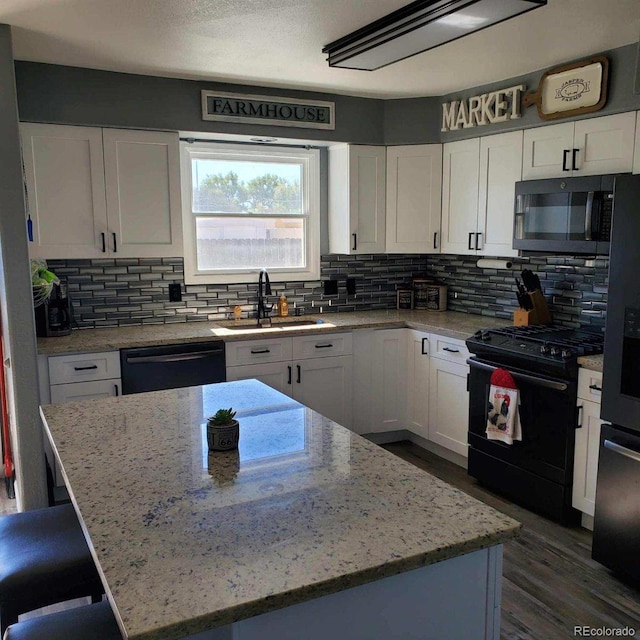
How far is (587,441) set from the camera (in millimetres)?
2941

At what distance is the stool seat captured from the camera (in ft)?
4.38

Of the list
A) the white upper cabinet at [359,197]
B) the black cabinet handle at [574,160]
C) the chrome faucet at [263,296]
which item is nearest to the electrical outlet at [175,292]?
the chrome faucet at [263,296]

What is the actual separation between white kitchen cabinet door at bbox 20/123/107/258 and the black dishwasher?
2.19 feet

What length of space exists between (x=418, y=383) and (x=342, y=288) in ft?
3.19

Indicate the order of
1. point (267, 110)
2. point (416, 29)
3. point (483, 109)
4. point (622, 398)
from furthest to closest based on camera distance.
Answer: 1. point (267, 110)
2. point (483, 109)
3. point (622, 398)
4. point (416, 29)

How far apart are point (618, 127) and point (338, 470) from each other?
244 cm

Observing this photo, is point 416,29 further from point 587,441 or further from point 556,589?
point 556,589

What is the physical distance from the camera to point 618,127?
3.07 meters

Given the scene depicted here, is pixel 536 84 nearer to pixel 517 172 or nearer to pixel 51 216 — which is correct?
pixel 517 172

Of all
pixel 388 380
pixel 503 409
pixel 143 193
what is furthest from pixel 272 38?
pixel 388 380

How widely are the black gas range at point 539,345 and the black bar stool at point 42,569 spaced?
7.30 ft

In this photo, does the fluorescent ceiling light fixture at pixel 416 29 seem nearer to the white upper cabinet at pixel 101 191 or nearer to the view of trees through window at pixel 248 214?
the white upper cabinet at pixel 101 191

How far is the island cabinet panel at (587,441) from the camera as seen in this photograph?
9.45ft

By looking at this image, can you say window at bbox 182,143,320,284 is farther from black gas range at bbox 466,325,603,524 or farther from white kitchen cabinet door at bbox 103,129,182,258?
black gas range at bbox 466,325,603,524
